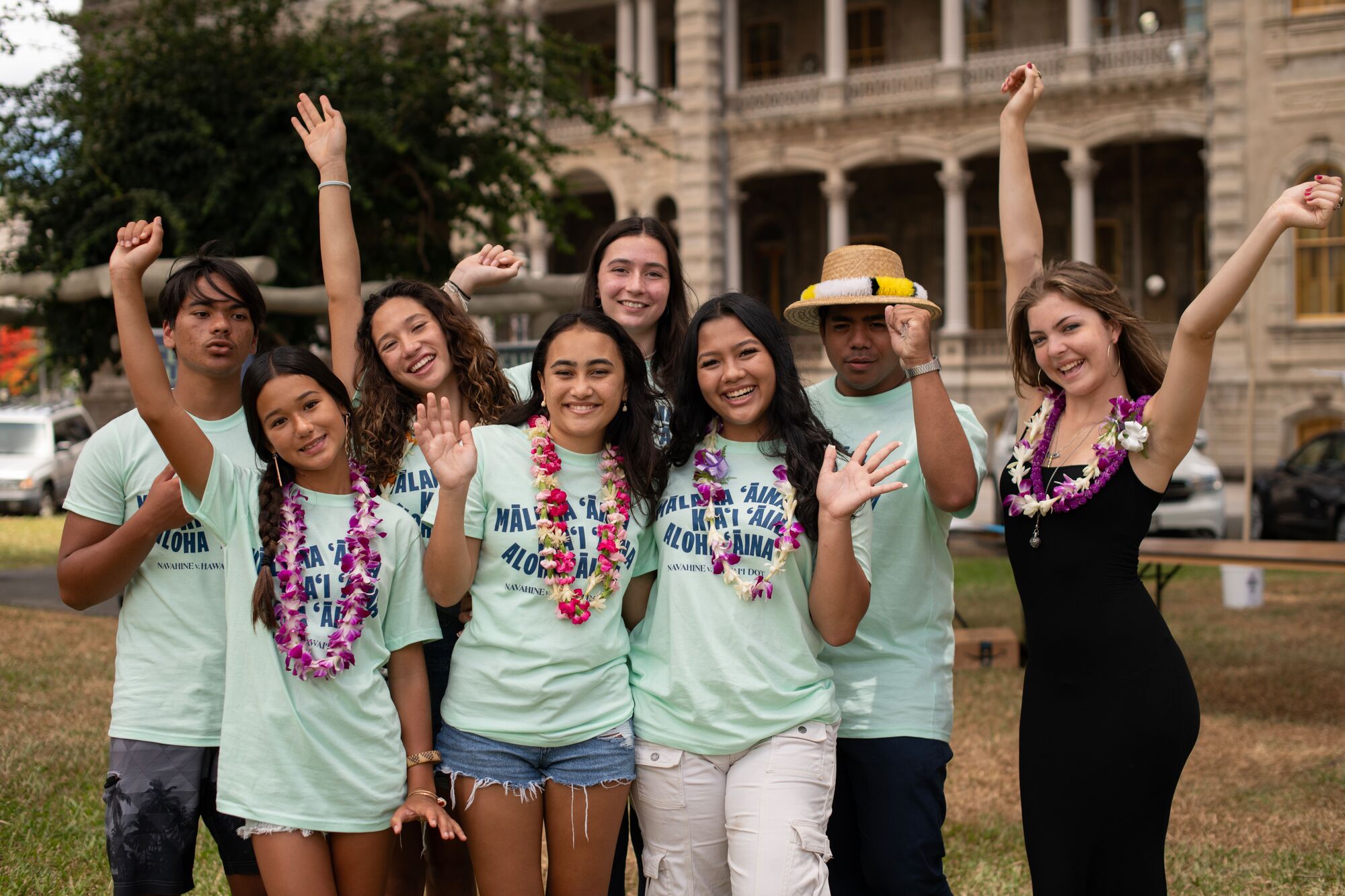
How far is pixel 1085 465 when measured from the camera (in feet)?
9.94

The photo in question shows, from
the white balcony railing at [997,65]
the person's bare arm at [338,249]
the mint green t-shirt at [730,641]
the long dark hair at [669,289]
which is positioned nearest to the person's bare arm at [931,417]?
the mint green t-shirt at [730,641]

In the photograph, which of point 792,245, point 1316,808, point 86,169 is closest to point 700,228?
point 792,245

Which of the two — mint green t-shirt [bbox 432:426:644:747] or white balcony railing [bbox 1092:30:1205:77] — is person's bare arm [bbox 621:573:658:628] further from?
white balcony railing [bbox 1092:30:1205:77]

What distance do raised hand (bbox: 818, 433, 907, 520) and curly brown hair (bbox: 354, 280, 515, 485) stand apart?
104cm

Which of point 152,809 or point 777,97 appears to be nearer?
point 152,809

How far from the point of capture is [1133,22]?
917 inches

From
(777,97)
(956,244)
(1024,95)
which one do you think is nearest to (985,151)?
(956,244)

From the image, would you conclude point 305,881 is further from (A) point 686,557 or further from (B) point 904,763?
(B) point 904,763

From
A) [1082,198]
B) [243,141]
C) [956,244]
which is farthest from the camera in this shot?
[956,244]

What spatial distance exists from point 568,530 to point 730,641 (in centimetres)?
50

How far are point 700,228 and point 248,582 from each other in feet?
70.4

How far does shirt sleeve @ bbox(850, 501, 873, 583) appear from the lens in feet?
10.1

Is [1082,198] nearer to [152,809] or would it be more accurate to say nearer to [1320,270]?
[1320,270]

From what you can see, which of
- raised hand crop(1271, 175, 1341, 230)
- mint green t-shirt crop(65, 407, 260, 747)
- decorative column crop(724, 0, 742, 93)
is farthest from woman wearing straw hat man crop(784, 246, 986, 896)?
decorative column crop(724, 0, 742, 93)
